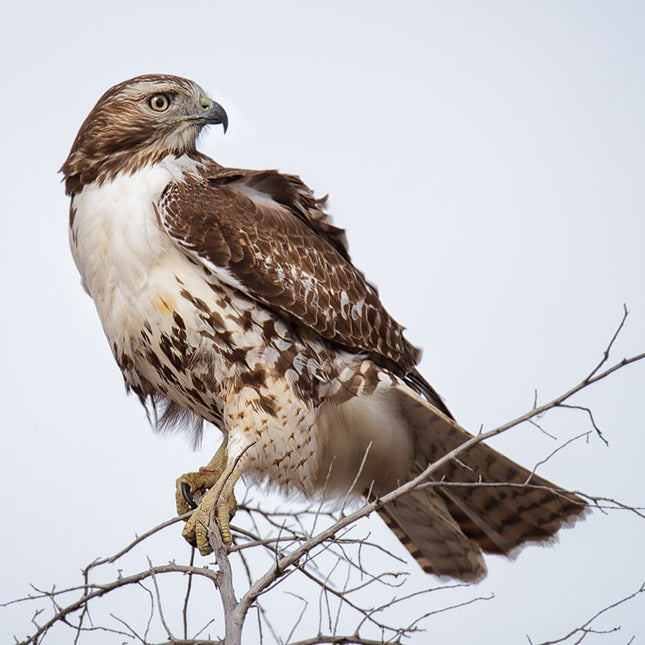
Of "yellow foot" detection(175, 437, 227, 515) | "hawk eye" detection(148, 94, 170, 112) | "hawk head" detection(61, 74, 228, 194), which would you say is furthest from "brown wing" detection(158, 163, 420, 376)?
"yellow foot" detection(175, 437, 227, 515)

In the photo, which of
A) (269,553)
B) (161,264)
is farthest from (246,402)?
(269,553)

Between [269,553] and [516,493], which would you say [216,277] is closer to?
[269,553]

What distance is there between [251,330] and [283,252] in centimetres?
45

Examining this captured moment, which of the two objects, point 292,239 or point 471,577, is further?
point 471,577

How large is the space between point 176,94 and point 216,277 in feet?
3.26

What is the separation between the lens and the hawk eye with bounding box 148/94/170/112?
5.06m

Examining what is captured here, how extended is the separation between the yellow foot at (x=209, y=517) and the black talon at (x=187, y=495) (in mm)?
384

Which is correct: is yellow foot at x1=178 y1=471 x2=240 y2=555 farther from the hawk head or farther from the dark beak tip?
the dark beak tip

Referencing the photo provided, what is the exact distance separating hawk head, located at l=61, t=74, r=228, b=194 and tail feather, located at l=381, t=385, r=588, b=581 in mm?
1677

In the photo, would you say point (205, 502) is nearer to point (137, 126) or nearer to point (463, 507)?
point (463, 507)

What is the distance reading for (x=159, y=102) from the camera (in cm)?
508

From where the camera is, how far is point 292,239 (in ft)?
17.0

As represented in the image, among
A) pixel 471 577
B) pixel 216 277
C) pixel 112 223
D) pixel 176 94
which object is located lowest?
pixel 471 577

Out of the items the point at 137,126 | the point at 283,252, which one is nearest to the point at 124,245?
the point at 137,126
